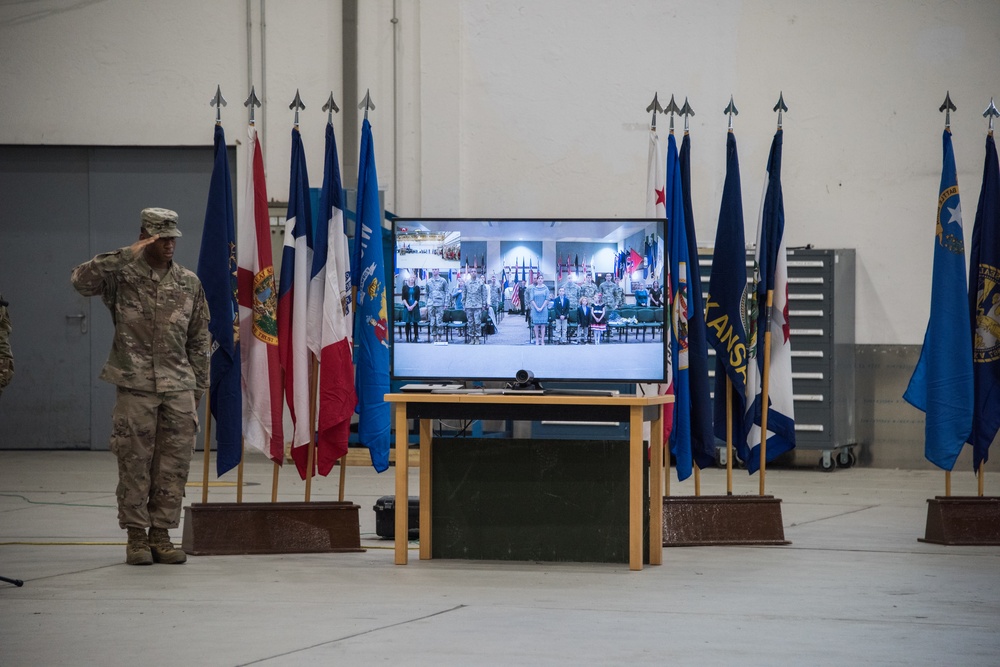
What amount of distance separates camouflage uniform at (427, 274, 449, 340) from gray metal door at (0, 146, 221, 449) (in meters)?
6.11

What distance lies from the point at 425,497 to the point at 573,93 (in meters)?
5.78

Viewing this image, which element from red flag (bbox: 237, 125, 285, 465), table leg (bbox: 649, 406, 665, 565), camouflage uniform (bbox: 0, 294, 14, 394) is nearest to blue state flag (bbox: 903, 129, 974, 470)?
table leg (bbox: 649, 406, 665, 565)

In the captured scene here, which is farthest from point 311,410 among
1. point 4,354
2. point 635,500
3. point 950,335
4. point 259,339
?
point 950,335

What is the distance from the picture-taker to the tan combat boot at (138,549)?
519 cm

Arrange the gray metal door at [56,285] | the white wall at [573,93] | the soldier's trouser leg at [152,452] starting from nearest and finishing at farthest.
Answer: the soldier's trouser leg at [152,452]
the white wall at [573,93]
the gray metal door at [56,285]

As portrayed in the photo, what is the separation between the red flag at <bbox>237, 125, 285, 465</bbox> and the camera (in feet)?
18.9

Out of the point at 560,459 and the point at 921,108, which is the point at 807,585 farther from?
the point at 921,108

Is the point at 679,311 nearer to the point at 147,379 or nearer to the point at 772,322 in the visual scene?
the point at 772,322

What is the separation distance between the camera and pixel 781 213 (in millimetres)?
6105

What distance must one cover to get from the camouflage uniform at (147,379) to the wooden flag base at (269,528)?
25cm

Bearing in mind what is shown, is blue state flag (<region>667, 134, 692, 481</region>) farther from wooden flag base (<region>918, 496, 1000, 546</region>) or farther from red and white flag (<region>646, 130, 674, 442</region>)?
wooden flag base (<region>918, 496, 1000, 546</region>)

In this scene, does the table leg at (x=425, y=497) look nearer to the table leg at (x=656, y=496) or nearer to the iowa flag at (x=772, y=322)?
the table leg at (x=656, y=496)

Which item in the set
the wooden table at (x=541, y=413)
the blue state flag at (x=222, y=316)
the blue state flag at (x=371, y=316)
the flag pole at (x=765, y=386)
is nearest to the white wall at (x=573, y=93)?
the flag pole at (x=765, y=386)

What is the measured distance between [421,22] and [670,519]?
6001 mm
